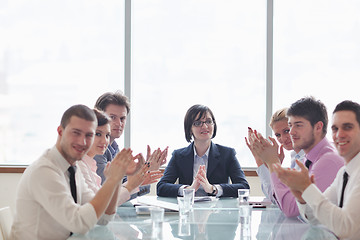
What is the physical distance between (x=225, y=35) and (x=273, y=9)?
57cm

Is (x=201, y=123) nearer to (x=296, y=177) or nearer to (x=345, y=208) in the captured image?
(x=296, y=177)

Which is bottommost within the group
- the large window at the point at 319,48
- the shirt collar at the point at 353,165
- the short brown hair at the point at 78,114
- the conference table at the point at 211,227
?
the conference table at the point at 211,227

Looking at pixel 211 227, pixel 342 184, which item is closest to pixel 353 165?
pixel 342 184

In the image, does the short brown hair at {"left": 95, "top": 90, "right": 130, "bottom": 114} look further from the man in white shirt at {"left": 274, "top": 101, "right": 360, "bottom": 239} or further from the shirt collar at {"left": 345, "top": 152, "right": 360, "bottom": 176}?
the shirt collar at {"left": 345, "top": 152, "right": 360, "bottom": 176}

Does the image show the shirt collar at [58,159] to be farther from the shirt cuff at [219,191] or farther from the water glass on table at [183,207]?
the shirt cuff at [219,191]

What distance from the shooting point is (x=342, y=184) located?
86.9 inches

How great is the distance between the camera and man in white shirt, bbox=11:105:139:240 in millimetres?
2123

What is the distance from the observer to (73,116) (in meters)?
2.31

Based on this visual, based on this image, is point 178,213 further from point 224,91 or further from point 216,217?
point 224,91

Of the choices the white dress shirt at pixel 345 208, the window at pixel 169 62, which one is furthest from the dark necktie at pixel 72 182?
the window at pixel 169 62

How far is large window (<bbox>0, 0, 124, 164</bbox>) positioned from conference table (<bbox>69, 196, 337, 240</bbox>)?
2.72 m

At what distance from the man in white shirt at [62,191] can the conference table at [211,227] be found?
118mm

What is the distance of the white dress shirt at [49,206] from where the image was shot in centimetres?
212

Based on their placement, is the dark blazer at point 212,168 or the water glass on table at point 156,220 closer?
the water glass on table at point 156,220
